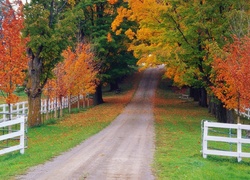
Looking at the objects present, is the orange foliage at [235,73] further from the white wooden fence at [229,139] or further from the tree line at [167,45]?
the white wooden fence at [229,139]

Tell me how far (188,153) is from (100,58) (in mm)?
26960

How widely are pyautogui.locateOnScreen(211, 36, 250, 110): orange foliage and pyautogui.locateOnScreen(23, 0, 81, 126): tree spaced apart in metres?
8.82

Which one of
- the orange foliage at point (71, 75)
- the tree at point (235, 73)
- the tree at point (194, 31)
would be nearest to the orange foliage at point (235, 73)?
the tree at point (235, 73)

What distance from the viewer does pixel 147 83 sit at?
6488 centimetres

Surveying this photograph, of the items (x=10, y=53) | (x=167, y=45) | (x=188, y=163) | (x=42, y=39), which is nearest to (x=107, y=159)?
(x=188, y=163)

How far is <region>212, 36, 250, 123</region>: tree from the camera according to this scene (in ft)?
59.4

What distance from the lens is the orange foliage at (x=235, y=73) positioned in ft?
59.4

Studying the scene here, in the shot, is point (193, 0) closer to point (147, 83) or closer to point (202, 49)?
point (202, 49)

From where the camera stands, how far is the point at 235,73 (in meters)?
18.4

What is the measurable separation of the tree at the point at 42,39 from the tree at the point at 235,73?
347 inches

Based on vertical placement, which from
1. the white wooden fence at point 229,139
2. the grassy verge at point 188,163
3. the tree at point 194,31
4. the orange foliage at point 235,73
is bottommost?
the grassy verge at point 188,163

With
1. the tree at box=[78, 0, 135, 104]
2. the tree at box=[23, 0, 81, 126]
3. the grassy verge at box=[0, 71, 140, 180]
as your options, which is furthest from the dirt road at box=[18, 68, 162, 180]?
the tree at box=[78, 0, 135, 104]

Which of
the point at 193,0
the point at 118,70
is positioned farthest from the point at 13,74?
the point at 118,70

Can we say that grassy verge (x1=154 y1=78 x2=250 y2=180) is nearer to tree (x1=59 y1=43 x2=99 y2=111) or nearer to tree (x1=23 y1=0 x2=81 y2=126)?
tree (x1=23 y1=0 x2=81 y2=126)
